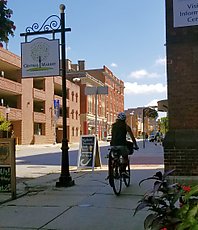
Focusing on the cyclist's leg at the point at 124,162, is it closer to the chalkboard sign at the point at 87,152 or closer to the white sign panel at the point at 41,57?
the white sign panel at the point at 41,57

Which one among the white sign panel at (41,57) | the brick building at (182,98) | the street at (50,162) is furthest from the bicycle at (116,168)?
the street at (50,162)

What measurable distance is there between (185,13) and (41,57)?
3843 mm

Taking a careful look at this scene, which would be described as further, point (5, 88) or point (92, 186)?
point (5, 88)

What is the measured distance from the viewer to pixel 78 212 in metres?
6.60

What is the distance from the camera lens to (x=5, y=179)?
8023 millimetres

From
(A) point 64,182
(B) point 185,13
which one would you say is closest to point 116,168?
(A) point 64,182

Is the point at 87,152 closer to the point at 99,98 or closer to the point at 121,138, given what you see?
the point at 121,138

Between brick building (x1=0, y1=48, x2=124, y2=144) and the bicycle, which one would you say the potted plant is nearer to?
the bicycle

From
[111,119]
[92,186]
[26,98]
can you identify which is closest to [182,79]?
[92,186]

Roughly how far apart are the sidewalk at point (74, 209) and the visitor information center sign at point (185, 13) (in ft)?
13.2

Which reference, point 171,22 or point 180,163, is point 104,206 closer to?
point 180,163

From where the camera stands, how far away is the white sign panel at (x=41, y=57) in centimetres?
1020

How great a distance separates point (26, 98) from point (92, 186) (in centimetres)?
4466

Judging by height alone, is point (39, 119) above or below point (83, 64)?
below
